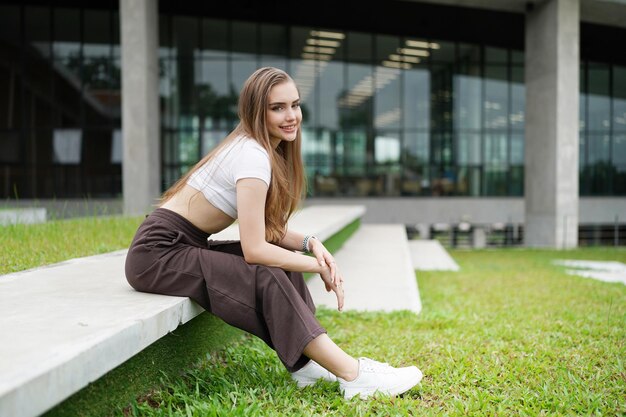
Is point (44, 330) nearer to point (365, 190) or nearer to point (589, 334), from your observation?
point (589, 334)

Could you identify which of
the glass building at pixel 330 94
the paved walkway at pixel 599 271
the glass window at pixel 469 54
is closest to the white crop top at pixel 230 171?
the paved walkway at pixel 599 271

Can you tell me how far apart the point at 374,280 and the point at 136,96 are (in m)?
13.9

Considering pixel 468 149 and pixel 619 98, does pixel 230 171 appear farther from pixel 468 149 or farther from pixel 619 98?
pixel 619 98

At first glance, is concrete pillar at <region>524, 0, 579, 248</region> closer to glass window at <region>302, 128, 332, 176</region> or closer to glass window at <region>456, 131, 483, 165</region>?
glass window at <region>456, 131, 483, 165</region>

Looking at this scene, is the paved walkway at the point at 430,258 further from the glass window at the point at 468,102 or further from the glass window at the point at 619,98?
the glass window at the point at 619,98

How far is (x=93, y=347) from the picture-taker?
2143mm

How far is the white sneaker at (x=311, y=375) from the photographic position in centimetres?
330

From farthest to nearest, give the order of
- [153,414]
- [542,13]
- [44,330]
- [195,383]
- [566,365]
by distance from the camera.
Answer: [542,13] → [566,365] → [195,383] → [153,414] → [44,330]

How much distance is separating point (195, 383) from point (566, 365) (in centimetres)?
213

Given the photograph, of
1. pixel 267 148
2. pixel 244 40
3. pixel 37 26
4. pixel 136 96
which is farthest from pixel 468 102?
pixel 267 148

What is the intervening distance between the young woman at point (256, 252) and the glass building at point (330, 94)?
21368 millimetres

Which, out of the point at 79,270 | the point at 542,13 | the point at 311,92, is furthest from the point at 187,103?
Result: the point at 79,270

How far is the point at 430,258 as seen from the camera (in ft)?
40.2

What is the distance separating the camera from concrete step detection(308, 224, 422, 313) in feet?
19.3
